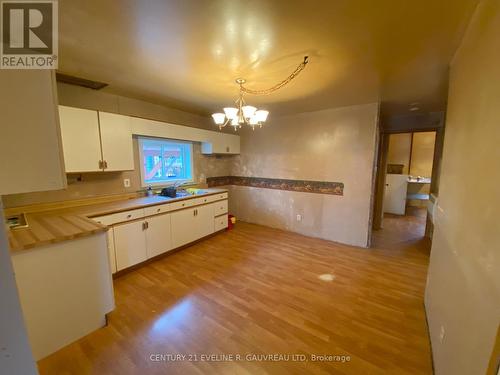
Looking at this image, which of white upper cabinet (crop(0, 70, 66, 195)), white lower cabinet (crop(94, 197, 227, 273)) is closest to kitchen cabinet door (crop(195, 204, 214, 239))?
white lower cabinet (crop(94, 197, 227, 273))

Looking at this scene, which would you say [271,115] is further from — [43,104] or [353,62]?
[43,104]

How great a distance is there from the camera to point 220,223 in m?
3.92

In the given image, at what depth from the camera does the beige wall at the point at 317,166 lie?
127 inches

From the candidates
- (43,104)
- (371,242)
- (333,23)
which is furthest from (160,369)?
(371,242)

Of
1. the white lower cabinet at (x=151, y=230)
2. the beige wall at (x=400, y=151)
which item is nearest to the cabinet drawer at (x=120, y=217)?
the white lower cabinet at (x=151, y=230)

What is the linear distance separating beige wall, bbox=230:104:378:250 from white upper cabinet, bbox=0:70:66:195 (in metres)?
3.46

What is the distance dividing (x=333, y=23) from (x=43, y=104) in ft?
5.77

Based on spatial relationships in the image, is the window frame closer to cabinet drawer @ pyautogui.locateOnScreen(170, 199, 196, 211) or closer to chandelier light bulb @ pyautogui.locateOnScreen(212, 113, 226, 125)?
cabinet drawer @ pyautogui.locateOnScreen(170, 199, 196, 211)

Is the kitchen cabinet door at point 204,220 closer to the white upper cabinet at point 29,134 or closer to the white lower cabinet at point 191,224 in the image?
the white lower cabinet at point 191,224

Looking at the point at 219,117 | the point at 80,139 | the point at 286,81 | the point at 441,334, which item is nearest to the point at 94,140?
the point at 80,139

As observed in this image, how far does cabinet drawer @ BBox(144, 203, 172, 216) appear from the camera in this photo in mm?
2653

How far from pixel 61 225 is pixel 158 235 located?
1.15 m

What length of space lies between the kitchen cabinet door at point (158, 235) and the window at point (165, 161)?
0.79 meters

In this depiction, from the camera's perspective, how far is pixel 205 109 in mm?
3584
